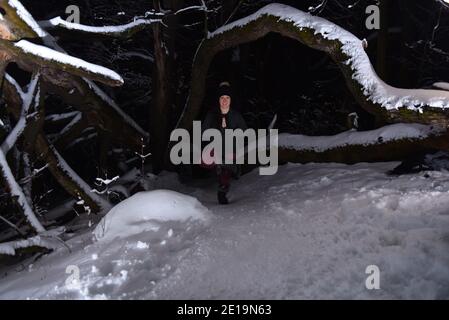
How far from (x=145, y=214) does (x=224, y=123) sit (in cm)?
202

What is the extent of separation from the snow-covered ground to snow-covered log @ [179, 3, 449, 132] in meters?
0.91

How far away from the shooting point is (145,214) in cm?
473

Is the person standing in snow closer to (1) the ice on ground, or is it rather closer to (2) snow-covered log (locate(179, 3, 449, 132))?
(1) the ice on ground

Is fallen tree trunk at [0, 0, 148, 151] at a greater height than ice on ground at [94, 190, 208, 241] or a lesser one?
greater

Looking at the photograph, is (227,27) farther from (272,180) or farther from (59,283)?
(59,283)

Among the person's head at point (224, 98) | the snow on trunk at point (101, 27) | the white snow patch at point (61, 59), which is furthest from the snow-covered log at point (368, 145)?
the white snow patch at point (61, 59)

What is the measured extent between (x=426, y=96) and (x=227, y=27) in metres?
3.54

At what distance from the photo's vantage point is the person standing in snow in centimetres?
605

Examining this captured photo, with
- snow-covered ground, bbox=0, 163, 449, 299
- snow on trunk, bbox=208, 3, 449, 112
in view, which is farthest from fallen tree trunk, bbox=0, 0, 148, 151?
snow on trunk, bbox=208, 3, 449, 112

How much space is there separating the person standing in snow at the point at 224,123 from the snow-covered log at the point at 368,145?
5.12 ft

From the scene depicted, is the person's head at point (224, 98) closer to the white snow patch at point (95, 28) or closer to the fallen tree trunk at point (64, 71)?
the fallen tree trunk at point (64, 71)

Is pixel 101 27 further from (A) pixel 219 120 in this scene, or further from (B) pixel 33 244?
(B) pixel 33 244

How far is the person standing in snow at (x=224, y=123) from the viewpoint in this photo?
6051 mm

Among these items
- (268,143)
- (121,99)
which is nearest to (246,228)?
(268,143)
